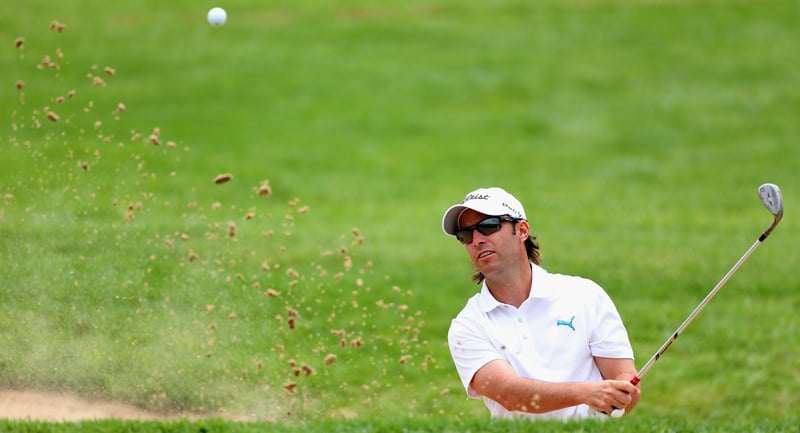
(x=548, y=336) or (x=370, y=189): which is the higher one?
(x=370, y=189)

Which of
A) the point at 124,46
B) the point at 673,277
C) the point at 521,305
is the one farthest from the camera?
the point at 124,46

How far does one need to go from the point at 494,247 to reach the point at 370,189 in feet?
39.9

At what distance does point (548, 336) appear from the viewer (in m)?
5.73

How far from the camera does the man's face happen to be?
5.89 meters

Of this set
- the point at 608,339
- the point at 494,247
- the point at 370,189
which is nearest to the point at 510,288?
the point at 494,247

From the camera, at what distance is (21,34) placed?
23578 mm

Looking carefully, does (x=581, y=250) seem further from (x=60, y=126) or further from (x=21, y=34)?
(x=21, y=34)

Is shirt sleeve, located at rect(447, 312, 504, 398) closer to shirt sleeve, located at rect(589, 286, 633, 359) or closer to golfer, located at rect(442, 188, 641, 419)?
golfer, located at rect(442, 188, 641, 419)

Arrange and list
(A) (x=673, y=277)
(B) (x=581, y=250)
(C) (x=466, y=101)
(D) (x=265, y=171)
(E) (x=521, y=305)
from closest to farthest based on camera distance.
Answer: (E) (x=521, y=305) < (A) (x=673, y=277) < (B) (x=581, y=250) < (D) (x=265, y=171) < (C) (x=466, y=101)

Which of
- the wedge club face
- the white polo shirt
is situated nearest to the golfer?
the white polo shirt

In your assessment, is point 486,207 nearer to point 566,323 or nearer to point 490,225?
point 490,225

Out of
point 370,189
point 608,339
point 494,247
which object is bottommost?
point 608,339

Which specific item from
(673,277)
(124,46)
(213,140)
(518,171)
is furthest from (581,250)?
(124,46)

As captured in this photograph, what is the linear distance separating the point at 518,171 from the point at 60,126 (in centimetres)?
723
